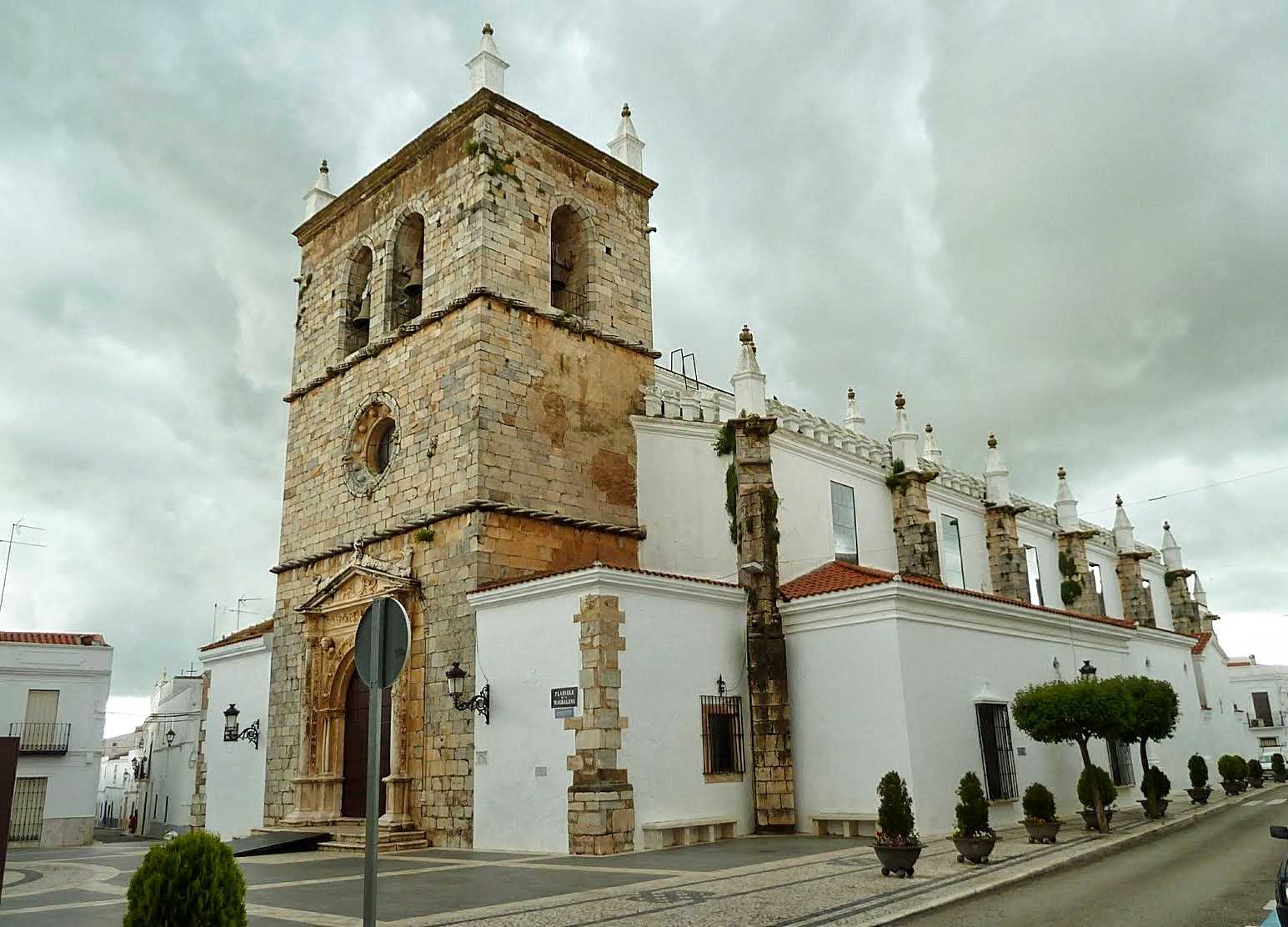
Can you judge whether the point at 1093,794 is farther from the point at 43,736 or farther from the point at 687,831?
the point at 43,736

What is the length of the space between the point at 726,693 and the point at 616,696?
2911mm

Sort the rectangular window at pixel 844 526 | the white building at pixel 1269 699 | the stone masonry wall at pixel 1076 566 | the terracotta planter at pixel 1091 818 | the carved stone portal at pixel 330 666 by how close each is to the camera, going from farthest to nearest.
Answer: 1. the white building at pixel 1269 699
2. the stone masonry wall at pixel 1076 566
3. the rectangular window at pixel 844 526
4. the carved stone portal at pixel 330 666
5. the terracotta planter at pixel 1091 818

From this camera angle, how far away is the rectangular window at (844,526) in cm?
2398

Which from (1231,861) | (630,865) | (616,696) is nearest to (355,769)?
(616,696)

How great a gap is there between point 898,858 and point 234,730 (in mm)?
19260

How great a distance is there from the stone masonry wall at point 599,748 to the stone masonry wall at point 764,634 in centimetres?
321

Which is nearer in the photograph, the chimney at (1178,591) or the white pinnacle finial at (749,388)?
the white pinnacle finial at (749,388)

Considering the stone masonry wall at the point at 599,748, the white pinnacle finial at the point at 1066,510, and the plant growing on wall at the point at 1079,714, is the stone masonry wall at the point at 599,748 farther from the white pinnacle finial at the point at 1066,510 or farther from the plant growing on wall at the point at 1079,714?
the white pinnacle finial at the point at 1066,510

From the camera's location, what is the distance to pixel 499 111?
22688 millimetres

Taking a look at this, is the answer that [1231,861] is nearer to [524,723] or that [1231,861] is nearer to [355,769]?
[524,723]

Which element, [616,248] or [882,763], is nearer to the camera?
[882,763]

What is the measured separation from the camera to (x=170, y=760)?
4666cm

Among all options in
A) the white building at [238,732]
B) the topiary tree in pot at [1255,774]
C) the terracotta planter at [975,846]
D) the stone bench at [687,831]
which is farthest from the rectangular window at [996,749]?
the topiary tree in pot at [1255,774]

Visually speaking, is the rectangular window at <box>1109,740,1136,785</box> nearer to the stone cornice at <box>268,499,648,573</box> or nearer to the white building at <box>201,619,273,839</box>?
the stone cornice at <box>268,499,648,573</box>
